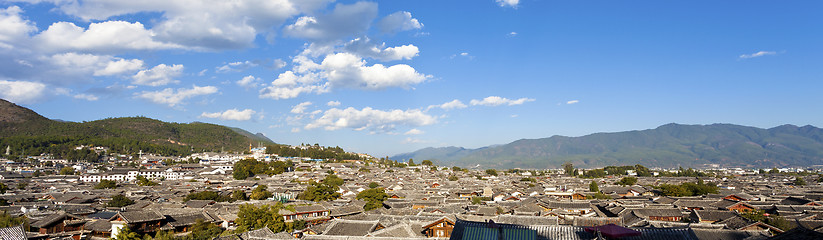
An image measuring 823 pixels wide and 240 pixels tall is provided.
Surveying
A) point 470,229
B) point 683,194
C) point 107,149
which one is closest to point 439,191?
point 683,194

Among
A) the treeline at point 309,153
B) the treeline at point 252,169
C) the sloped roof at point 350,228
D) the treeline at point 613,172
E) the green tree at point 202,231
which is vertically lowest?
the green tree at point 202,231

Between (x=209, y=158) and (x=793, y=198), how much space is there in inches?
3588

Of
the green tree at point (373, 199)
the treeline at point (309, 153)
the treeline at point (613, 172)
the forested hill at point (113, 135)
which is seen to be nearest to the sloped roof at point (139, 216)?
the green tree at point (373, 199)

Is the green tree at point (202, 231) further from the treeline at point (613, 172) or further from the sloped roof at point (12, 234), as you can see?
the treeline at point (613, 172)

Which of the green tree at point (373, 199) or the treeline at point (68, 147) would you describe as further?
the treeline at point (68, 147)

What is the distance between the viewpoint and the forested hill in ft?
310

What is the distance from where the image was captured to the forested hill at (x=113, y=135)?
9434 cm

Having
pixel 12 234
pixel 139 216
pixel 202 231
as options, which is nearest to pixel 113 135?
pixel 139 216

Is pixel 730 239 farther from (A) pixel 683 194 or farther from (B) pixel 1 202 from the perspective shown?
(B) pixel 1 202

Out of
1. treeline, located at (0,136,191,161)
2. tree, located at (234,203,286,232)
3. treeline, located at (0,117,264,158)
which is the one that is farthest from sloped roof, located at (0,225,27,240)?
treeline, located at (0,117,264,158)

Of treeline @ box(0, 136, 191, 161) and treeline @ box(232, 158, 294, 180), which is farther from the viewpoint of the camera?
treeline @ box(0, 136, 191, 161)

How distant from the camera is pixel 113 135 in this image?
121 m

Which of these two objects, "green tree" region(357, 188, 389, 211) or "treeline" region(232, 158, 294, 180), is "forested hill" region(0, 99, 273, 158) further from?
"green tree" region(357, 188, 389, 211)

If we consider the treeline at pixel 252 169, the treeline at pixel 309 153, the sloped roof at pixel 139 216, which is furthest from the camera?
the treeline at pixel 309 153
